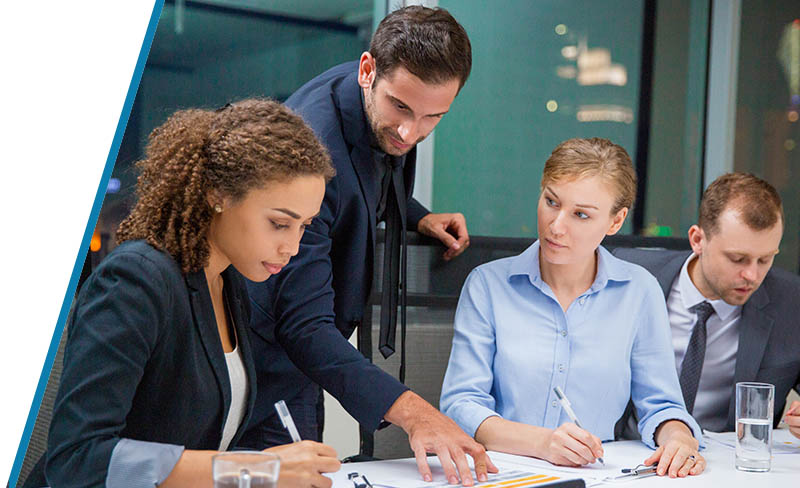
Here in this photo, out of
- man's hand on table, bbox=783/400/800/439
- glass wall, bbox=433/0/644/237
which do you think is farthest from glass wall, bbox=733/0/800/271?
man's hand on table, bbox=783/400/800/439

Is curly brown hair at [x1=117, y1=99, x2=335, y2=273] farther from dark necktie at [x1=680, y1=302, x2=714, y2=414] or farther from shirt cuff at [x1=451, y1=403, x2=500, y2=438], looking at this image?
dark necktie at [x1=680, y1=302, x2=714, y2=414]

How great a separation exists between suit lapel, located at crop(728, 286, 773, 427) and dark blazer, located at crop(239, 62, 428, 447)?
97 centimetres

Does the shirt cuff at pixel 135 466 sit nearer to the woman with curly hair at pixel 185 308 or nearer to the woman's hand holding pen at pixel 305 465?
the woman with curly hair at pixel 185 308

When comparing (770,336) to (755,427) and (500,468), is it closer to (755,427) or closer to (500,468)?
(755,427)

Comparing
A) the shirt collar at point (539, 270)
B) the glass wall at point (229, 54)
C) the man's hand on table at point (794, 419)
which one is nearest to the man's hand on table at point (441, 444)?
the shirt collar at point (539, 270)

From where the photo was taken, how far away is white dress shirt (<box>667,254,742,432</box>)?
2174mm

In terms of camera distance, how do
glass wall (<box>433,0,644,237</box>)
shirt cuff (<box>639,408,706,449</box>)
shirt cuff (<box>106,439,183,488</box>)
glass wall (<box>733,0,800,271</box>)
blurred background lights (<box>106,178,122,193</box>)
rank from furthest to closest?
glass wall (<box>733,0,800,271</box>) < glass wall (<box>433,0,644,237</box>) < blurred background lights (<box>106,178,122,193</box>) < shirt cuff (<box>639,408,706,449</box>) < shirt cuff (<box>106,439,183,488</box>)

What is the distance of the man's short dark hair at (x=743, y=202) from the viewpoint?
2.15 metres

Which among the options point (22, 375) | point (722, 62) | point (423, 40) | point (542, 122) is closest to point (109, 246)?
point (22, 375)

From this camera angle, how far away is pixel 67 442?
1091 mm

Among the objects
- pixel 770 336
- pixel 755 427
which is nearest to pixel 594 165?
pixel 755 427

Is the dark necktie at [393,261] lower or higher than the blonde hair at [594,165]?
lower

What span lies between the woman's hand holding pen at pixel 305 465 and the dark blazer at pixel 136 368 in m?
0.18

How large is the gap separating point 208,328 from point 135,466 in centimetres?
27
